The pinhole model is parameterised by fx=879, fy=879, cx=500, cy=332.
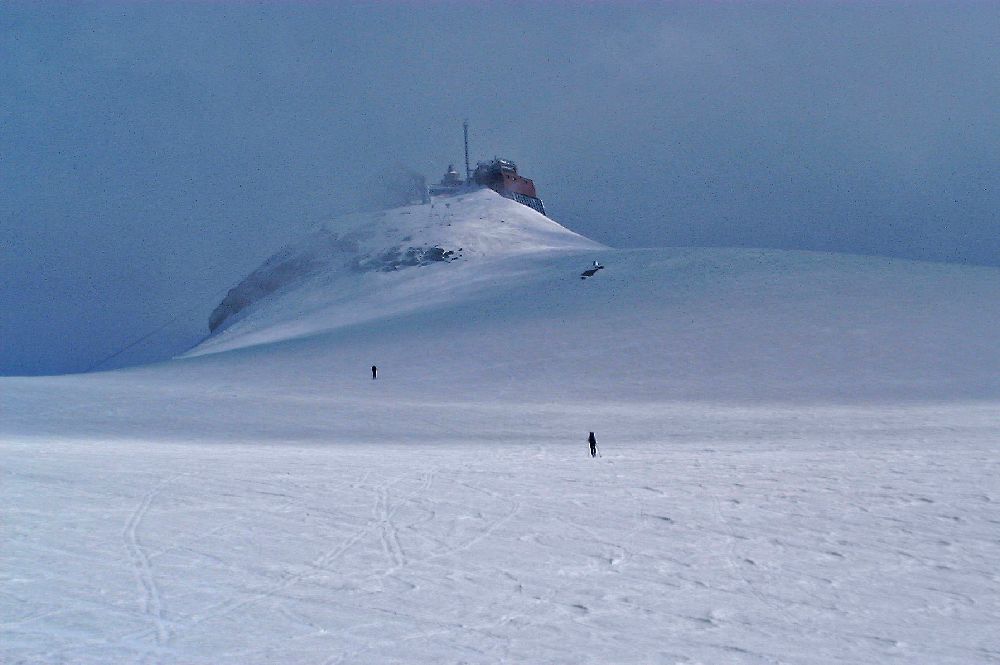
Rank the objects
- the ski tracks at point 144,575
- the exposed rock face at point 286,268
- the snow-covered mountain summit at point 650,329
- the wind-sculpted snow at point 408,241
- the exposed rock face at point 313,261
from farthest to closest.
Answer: the exposed rock face at point 286,268 → the wind-sculpted snow at point 408,241 → the exposed rock face at point 313,261 → the snow-covered mountain summit at point 650,329 → the ski tracks at point 144,575

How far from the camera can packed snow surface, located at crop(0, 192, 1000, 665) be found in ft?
21.8

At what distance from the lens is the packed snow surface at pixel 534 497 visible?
6637mm

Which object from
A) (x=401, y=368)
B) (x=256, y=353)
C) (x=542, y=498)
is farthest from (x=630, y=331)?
(x=542, y=498)

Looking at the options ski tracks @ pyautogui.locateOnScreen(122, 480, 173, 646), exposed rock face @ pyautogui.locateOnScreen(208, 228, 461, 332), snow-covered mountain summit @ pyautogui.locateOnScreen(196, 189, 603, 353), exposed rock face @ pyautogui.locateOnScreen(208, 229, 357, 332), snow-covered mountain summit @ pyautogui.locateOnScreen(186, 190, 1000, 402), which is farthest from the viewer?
exposed rock face @ pyautogui.locateOnScreen(208, 229, 357, 332)

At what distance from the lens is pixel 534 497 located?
12094 mm

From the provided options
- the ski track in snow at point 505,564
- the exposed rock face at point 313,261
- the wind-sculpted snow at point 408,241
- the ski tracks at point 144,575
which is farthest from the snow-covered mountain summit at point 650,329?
the ski tracks at point 144,575

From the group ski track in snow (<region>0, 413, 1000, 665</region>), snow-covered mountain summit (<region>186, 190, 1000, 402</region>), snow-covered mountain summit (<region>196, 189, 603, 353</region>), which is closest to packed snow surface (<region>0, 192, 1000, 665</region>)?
ski track in snow (<region>0, 413, 1000, 665</region>)

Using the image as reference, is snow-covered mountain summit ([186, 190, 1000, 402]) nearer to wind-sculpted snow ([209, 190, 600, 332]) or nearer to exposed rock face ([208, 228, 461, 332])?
exposed rock face ([208, 228, 461, 332])

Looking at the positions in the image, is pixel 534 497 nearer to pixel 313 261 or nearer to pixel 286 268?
pixel 313 261

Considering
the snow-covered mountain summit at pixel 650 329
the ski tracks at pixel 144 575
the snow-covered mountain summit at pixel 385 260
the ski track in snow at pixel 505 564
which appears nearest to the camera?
the ski track in snow at pixel 505 564

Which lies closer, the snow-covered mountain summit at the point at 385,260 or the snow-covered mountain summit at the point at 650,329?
the snow-covered mountain summit at the point at 650,329

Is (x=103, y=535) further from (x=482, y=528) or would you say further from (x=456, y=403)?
(x=456, y=403)

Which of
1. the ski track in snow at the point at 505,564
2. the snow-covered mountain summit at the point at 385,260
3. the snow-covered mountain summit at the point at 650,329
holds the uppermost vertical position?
the snow-covered mountain summit at the point at 385,260

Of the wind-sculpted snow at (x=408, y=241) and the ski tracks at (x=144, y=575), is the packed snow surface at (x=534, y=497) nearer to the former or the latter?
the ski tracks at (x=144, y=575)
